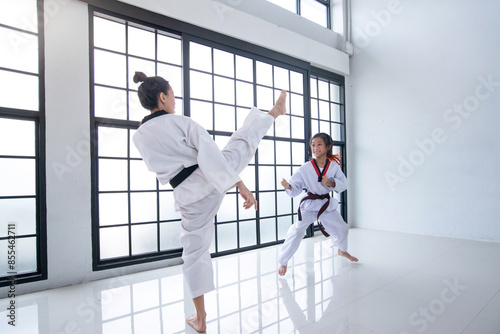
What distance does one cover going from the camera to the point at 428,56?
4.06 meters

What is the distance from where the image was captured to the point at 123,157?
2799 millimetres

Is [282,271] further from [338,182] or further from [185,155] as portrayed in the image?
[185,155]

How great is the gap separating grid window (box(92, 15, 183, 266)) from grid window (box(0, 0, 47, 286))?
1.36ft

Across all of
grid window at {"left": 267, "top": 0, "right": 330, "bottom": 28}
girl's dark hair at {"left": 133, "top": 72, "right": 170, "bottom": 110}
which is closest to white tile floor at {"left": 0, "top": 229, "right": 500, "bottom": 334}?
girl's dark hair at {"left": 133, "top": 72, "right": 170, "bottom": 110}

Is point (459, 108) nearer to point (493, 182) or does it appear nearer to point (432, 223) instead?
point (493, 182)

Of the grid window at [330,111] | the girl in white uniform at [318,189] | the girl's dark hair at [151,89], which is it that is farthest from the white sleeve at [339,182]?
the grid window at [330,111]

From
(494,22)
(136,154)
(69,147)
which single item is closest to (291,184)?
(136,154)

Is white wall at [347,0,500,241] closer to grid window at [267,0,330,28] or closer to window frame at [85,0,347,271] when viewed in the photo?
grid window at [267,0,330,28]

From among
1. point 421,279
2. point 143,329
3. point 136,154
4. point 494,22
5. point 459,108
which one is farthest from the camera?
point 459,108

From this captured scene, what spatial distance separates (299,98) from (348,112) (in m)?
1.20

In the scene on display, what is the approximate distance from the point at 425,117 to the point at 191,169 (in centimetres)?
383

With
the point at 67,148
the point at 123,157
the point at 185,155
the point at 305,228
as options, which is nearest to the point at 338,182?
the point at 305,228

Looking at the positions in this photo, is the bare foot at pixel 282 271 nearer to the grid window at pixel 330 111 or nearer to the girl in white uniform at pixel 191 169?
the girl in white uniform at pixel 191 169

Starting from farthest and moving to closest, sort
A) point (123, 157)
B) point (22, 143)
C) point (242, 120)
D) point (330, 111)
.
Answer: point (330, 111), point (242, 120), point (123, 157), point (22, 143)
